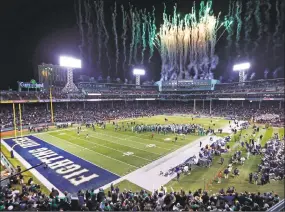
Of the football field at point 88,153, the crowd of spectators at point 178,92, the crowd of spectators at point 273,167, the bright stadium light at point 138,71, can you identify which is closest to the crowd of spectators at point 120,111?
the crowd of spectators at point 178,92

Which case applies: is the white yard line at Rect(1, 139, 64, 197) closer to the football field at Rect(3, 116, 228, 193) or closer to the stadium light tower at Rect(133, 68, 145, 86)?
the football field at Rect(3, 116, 228, 193)

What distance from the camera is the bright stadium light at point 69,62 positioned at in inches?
1646

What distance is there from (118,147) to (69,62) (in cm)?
3097

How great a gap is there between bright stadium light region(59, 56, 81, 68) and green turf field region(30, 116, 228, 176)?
21296mm

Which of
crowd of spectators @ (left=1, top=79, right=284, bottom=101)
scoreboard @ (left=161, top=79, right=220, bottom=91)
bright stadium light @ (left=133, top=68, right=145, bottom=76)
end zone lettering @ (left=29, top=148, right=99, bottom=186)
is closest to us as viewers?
end zone lettering @ (left=29, top=148, right=99, bottom=186)

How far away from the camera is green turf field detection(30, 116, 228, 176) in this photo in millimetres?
14305

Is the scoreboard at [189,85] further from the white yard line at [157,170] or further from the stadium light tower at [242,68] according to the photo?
the white yard line at [157,170]

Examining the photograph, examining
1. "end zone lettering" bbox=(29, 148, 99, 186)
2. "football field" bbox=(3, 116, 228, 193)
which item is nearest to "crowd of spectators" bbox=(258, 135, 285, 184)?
"football field" bbox=(3, 116, 228, 193)

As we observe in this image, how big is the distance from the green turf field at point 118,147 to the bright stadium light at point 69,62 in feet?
69.9

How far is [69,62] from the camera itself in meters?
43.0

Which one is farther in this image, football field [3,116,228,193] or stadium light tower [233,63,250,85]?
stadium light tower [233,63,250,85]

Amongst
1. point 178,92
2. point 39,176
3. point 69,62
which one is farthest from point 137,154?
point 178,92

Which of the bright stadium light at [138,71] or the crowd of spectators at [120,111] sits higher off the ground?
the bright stadium light at [138,71]

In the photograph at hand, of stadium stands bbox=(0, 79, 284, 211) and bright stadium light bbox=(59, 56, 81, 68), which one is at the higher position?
bright stadium light bbox=(59, 56, 81, 68)
